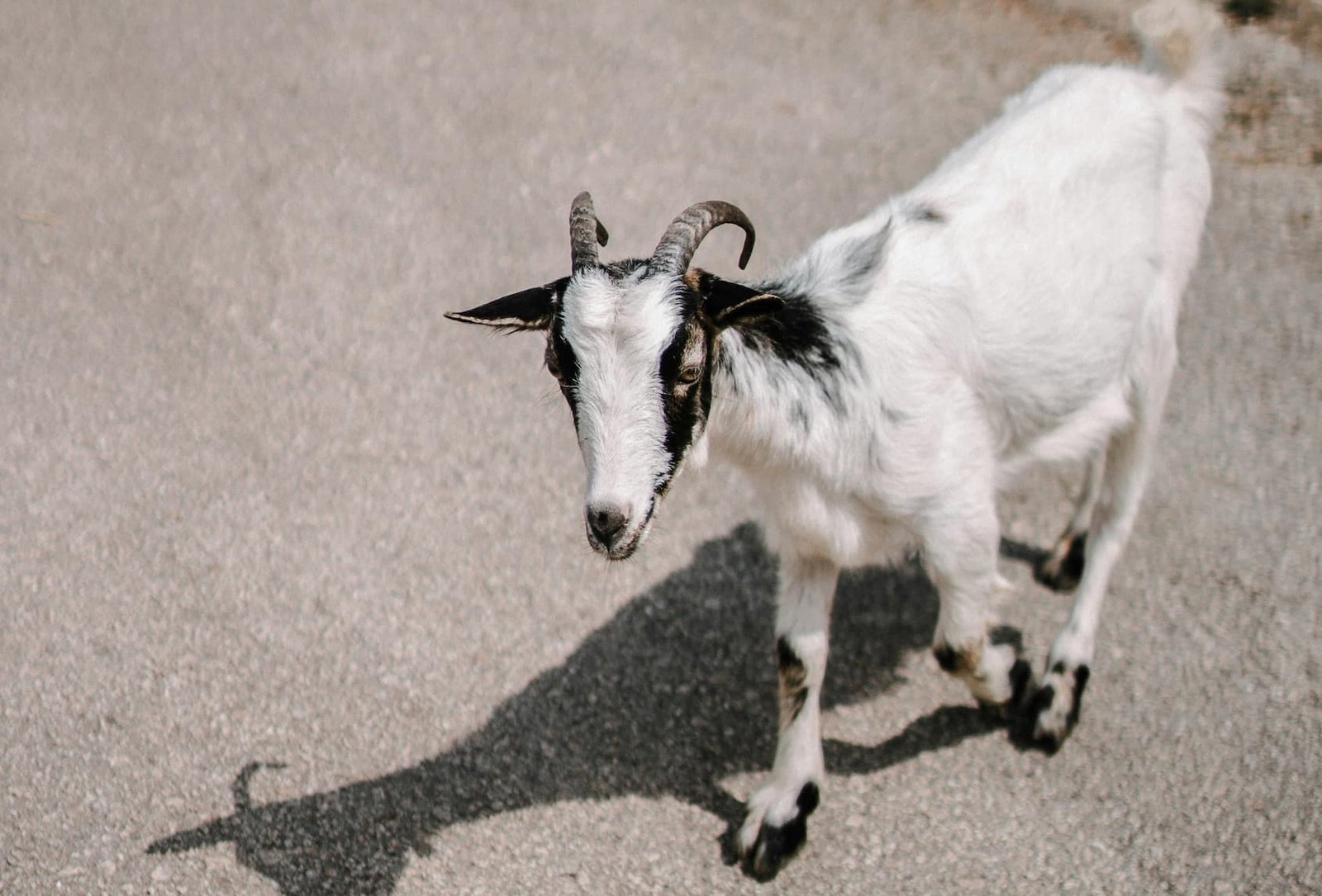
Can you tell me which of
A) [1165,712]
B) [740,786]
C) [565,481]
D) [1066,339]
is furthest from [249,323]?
[1165,712]

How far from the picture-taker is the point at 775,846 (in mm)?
4141

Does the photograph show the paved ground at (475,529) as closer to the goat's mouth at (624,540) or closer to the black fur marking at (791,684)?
the black fur marking at (791,684)

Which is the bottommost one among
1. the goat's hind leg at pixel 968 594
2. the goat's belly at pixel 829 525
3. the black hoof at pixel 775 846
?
the black hoof at pixel 775 846

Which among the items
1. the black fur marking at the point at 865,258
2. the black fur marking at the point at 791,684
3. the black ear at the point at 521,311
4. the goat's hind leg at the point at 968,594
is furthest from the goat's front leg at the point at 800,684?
the black ear at the point at 521,311

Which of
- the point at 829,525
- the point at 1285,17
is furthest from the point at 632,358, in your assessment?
the point at 1285,17

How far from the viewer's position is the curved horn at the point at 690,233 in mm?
3418

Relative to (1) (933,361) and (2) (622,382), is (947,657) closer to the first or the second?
(1) (933,361)

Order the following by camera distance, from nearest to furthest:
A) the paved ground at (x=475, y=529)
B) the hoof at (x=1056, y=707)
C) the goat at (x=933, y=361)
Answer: the goat at (x=933, y=361), the paved ground at (x=475, y=529), the hoof at (x=1056, y=707)

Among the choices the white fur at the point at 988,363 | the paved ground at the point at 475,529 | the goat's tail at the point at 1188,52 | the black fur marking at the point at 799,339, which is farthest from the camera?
the goat's tail at the point at 1188,52

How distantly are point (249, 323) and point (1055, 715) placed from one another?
3.82 m

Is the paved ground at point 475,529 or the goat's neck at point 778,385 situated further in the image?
the paved ground at point 475,529

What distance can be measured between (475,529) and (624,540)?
6.86ft

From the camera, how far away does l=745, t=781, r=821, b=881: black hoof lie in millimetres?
4129

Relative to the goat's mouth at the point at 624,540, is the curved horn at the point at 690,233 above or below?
above
